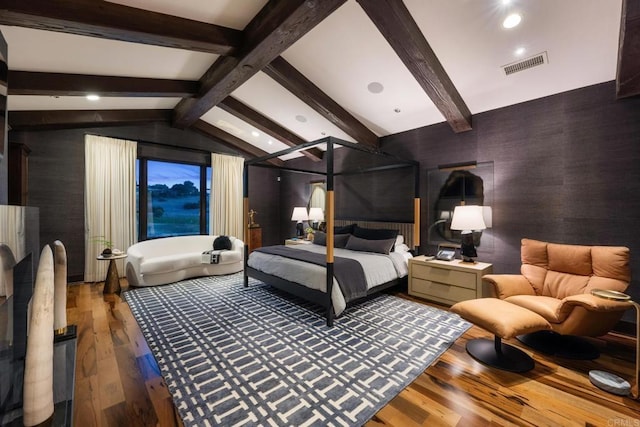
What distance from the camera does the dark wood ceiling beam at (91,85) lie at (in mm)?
2887

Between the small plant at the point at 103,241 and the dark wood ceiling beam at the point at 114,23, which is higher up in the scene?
the dark wood ceiling beam at the point at 114,23

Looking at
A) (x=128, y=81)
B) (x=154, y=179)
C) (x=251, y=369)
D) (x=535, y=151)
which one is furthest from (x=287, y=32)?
(x=154, y=179)

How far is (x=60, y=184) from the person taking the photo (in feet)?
14.4

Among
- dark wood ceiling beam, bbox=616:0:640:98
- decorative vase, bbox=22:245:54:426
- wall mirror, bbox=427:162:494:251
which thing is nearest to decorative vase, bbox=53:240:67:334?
decorative vase, bbox=22:245:54:426

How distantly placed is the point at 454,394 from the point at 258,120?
4.87m

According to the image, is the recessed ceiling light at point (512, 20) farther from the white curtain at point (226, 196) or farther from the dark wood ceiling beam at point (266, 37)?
the white curtain at point (226, 196)

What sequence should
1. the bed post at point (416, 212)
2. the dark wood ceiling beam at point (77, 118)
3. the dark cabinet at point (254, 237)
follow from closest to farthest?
the dark wood ceiling beam at point (77, 118) < the bed post at point (416, 212) < the dark cabinet at point (254, 237)

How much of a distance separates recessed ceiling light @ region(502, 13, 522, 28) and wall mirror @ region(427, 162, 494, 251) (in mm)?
1749

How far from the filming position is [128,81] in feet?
11.2

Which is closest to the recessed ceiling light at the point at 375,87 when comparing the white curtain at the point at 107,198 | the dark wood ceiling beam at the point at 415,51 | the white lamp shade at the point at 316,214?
the dark wood ceiling beam at the point at 415,51

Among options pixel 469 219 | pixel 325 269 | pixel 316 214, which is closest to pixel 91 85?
pixel 325 269

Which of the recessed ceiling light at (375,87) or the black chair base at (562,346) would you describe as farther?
the recessed ceiling light at (375,87)

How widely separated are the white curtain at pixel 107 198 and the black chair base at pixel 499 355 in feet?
18.2

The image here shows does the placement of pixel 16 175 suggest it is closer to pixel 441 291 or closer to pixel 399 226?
pixel 399 226
